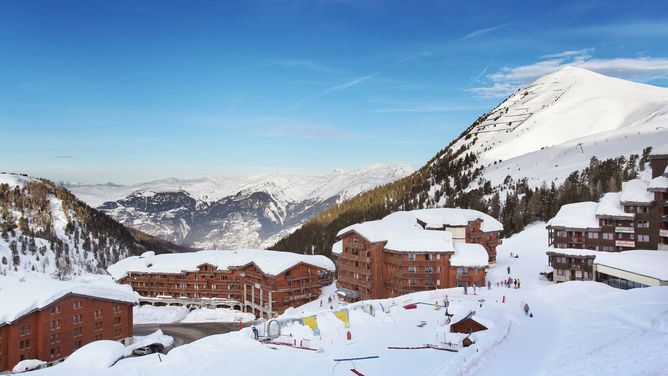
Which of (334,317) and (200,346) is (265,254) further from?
(200,346)

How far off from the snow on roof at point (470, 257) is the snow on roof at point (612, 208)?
15850 millimetres

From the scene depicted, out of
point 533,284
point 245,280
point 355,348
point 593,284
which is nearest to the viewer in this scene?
point 355,348

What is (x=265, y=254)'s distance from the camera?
96.4 metres

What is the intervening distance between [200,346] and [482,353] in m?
19.5

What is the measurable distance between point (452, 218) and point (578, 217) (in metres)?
21.1

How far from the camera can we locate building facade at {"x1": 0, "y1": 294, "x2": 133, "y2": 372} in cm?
5828

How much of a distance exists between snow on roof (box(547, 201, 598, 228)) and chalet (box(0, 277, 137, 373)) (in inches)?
2336

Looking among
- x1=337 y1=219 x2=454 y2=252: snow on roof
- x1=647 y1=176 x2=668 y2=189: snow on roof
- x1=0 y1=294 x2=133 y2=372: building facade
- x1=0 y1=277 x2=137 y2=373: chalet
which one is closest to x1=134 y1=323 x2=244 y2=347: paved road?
x1=0 y1=294 x2=133 y2=372: building facade

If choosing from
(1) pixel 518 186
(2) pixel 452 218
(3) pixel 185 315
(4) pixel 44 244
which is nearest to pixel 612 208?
(2) pixel 452 218

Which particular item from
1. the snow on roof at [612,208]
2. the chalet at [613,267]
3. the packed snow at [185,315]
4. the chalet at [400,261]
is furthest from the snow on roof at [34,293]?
the snow on roof at [612,208]

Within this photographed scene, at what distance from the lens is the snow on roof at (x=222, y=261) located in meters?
90.1

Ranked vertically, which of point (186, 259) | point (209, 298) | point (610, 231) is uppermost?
A: point (610, 231)

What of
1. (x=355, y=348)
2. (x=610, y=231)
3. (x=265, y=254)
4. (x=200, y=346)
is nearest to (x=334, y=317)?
(x=355, y=348)

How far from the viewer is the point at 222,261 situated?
102812 mm
